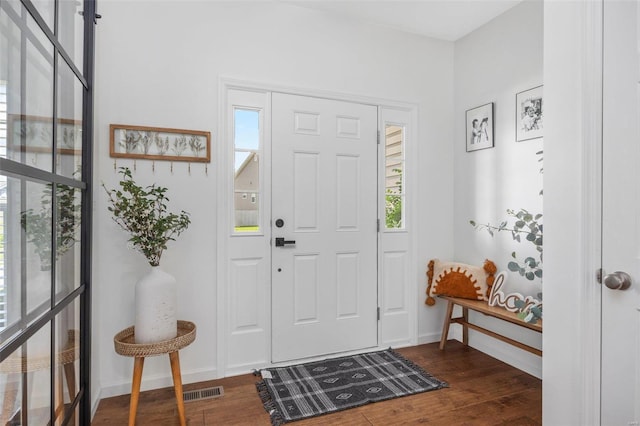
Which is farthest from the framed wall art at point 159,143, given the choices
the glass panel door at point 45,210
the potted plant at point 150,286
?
the glass panel door at point 45,210

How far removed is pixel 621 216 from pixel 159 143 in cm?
248

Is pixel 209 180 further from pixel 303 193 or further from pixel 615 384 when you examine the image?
pixel 615 384

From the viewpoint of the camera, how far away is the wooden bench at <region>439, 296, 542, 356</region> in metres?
2.30

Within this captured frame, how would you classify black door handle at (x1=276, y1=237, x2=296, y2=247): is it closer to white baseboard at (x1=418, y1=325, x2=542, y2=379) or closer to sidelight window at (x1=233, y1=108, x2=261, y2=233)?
sidelight window at (x1=233, y1=108, x2=261, y2=233)

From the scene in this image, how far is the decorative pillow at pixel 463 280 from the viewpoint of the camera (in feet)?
9.20

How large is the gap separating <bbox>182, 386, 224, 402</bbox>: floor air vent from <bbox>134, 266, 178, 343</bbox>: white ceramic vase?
55 centimetres

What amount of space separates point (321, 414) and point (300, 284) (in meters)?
0.95

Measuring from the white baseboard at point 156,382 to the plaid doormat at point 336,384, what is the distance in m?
0.39

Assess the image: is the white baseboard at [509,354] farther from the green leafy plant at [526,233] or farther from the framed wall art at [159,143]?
the framed wall art at [159,143]

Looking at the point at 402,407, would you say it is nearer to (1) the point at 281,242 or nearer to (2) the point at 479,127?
(1) the point at 281,242

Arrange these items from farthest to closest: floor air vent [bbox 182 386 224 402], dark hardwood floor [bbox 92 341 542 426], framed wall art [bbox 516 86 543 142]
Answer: framed wall art [bbox 516 86 543 142], floor air vent [bbox 182 386 224 402], dark hardwood floor [bbox 92 341 542 426]

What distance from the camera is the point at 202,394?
2.24 metres

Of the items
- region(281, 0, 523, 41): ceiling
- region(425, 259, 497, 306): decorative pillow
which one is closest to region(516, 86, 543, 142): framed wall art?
region(281, 0, 523, 41): ceiling

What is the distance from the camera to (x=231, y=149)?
252 cm
